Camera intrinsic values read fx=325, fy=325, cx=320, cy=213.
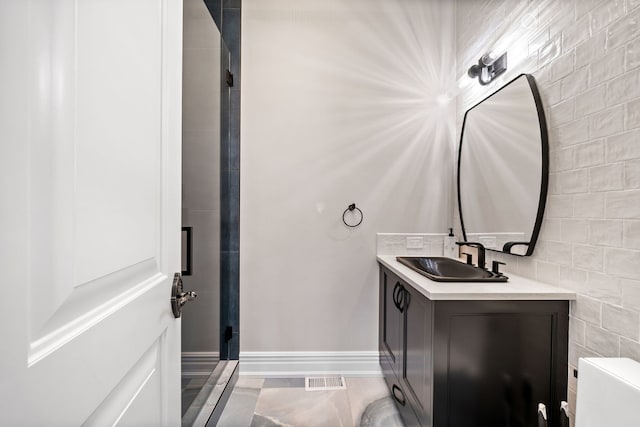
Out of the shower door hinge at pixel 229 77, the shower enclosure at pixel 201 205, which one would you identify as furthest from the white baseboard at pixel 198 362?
the shower door hinge at pixel 229 77

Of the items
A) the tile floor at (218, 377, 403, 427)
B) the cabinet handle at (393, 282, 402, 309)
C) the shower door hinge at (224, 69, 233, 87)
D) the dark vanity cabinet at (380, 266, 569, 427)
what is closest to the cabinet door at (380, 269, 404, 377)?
the cabinet handle at (393, 282, 402, 309)

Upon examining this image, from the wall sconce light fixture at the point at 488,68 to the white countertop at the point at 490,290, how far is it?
1.19 meters

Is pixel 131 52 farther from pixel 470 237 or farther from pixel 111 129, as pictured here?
pixel 470 237

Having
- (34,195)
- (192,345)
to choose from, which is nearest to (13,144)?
(34,195)

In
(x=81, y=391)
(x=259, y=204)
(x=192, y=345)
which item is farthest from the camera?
(x=259, y=204)

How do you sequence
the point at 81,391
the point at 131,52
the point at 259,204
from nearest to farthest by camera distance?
the point at 81,391, the point at 131,52, the point at 259,204

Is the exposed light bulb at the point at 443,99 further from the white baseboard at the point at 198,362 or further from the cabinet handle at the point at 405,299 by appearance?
the white baseboard at the point at 198,362

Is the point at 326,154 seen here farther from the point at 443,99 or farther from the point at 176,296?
the point at 176,296

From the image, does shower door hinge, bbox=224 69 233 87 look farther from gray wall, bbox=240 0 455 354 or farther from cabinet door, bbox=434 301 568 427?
cabinet door, bbox=434 301 568 427

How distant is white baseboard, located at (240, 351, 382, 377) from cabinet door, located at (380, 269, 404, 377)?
0.18m

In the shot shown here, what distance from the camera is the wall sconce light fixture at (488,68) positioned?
183cm

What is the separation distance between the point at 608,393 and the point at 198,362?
1563 mm

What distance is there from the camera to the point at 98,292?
1.74 ft

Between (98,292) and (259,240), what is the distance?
1.81 m
